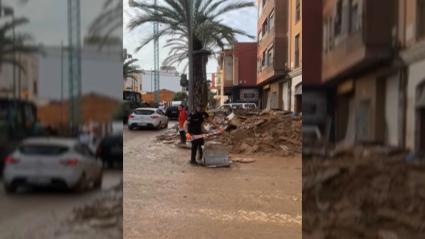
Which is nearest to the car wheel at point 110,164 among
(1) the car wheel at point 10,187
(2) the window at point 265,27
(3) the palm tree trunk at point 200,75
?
(1) the car wheel at point 10,187

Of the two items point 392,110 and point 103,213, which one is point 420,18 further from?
point 103,213

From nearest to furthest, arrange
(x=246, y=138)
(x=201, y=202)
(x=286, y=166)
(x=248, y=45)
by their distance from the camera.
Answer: (x=201, y=202) < (x=286, y=166) < (x=246, y=138) < (x=248, y=45)

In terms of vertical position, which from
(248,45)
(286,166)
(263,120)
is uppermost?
(248,45)

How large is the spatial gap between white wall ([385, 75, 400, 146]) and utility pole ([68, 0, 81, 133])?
81 cm

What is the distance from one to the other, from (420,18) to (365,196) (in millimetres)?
423

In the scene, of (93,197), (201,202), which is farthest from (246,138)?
(93,197)

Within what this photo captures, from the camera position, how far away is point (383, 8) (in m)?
1.14

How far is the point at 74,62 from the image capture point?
58.4 inches

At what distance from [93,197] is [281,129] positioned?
13.9 metres

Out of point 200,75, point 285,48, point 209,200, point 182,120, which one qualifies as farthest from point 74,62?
point 200,75

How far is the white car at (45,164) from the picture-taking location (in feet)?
4.45

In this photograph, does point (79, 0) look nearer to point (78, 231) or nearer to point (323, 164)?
point (78, 231)

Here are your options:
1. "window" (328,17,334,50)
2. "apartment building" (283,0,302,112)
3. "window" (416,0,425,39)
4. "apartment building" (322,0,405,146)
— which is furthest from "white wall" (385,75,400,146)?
"apartment building" (283,0,302,112)

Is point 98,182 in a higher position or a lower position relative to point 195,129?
higher
